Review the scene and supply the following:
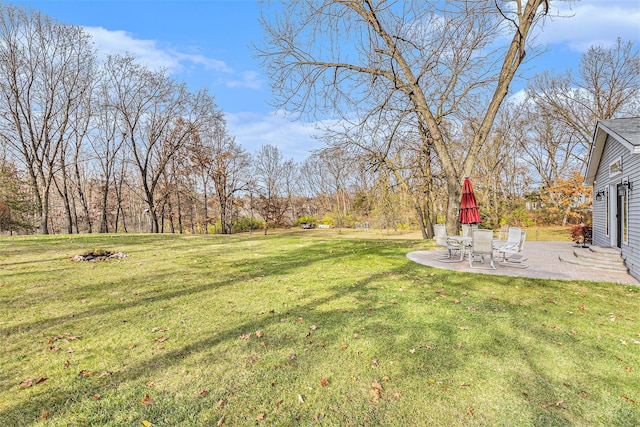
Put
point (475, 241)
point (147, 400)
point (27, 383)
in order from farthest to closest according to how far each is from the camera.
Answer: point (475, 241) < point (27, 383) < point (147, 400)

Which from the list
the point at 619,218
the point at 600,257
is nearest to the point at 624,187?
the point at 619,218

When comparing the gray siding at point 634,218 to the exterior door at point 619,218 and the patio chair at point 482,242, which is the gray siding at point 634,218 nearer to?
the exterior door at point 619,218

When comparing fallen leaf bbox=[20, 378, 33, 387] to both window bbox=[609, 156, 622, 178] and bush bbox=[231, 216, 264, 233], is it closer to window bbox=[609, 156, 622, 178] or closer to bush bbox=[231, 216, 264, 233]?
window bbox=[609, 156, 622, 178]

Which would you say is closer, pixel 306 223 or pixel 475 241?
pixel 475 241

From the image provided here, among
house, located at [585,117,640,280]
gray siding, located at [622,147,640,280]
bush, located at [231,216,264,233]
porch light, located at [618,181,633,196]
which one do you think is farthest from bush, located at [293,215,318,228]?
gray siding, located at [622,147,640,280]

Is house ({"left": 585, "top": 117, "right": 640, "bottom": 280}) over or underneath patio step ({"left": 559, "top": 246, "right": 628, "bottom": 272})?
over

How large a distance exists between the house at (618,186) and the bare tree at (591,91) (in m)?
13.3

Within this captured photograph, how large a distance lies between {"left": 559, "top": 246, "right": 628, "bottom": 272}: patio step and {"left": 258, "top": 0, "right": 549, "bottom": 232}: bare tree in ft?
10.7

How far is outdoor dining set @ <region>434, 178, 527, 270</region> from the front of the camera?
7391 millimetres

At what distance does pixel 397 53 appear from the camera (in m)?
9.56

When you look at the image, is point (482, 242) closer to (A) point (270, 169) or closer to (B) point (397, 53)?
(B) point (397, 53)

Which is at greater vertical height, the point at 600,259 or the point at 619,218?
the point at 619,218

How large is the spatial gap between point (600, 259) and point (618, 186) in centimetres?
255

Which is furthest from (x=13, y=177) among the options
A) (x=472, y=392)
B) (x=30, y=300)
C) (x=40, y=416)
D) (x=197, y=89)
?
(x=472, y=392)
